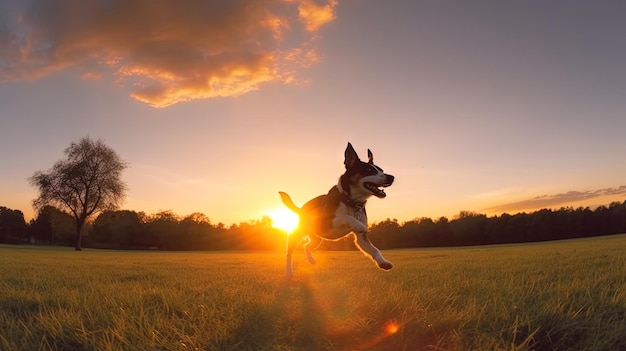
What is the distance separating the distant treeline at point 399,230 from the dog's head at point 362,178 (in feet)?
182

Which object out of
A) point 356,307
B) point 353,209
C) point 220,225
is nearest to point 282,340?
point 356,307

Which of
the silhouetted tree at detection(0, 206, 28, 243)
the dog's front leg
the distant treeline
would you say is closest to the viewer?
the dog's front leg

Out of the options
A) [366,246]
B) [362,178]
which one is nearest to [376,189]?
[362,178]

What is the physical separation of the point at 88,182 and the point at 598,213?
89020 mm

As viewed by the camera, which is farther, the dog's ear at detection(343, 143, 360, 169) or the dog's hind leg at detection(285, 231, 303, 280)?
the dog's hind leg at detection(285, 231, 303, 280)

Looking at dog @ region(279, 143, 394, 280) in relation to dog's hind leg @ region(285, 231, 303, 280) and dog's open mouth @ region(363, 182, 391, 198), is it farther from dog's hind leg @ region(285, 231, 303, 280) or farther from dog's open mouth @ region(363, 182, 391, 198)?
dog's hind leg @ region(285, 231, 303, 280)

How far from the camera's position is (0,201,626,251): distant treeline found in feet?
237

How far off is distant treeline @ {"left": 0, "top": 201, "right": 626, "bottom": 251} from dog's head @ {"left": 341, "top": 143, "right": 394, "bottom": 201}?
5539cm

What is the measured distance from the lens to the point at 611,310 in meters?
3.97

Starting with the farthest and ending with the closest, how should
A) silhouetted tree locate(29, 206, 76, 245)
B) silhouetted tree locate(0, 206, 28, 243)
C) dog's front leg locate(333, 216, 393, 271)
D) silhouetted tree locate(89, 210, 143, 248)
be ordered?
1. silhouetted tree locate(0, 206, 28, 243)
2. silhouetted tree locate(29, 206, 76, 245)
3. silhouetted tree locate(89, 210, 143, 248)
4. dog's front leg locate(333, 216, 393, 271)

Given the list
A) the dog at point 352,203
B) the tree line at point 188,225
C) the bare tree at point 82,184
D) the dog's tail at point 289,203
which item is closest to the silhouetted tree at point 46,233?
the tree line at point 188,225

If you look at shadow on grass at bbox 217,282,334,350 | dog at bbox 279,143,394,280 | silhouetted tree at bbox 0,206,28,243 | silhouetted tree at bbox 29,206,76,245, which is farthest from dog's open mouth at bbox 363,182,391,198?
silhouetted tree at bbox 0,206,28,243

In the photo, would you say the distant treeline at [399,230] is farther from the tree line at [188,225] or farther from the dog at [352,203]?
the dog at [352,203]

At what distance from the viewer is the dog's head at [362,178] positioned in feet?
17.2
